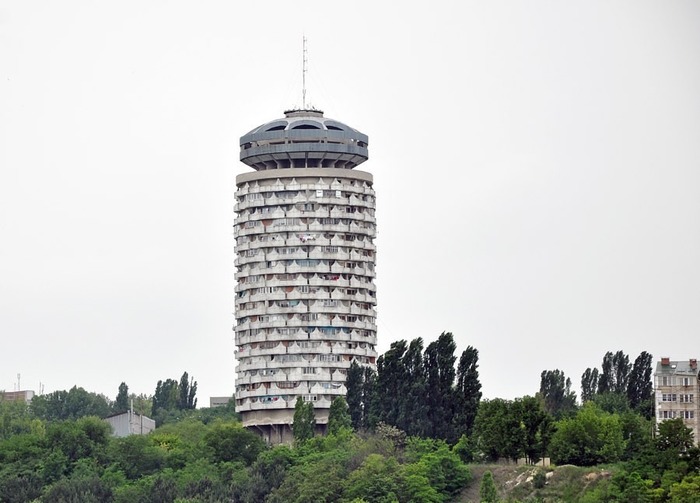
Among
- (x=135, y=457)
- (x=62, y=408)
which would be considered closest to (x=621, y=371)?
(x=135, y=457)

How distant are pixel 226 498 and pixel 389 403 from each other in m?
14.4

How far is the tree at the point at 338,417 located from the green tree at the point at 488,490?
19189 mm

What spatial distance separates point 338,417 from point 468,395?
1009cm

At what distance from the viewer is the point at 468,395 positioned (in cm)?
14475

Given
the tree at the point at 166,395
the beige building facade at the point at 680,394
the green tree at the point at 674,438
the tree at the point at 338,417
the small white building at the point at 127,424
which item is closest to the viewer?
the green tree at the point at 674,438

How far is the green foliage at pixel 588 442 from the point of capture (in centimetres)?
13338

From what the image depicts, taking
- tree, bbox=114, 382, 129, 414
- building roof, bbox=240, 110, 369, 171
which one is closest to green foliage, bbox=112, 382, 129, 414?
tree, bbox=114, 382, 129, 414

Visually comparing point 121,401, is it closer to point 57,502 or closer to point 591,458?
point 57,502

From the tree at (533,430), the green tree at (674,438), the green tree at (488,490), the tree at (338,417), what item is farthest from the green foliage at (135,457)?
the green tree at (674,438)

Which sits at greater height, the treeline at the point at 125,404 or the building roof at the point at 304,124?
the building roof at the point at 304,124

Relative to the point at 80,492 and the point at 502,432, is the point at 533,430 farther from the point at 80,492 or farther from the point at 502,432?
the point at 80,492

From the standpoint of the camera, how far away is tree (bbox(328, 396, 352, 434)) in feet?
486

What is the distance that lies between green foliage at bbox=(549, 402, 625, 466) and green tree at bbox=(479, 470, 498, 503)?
18.6 feet

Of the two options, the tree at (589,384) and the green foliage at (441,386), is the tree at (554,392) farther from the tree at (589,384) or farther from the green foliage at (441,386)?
the green foliage at (441,386)
